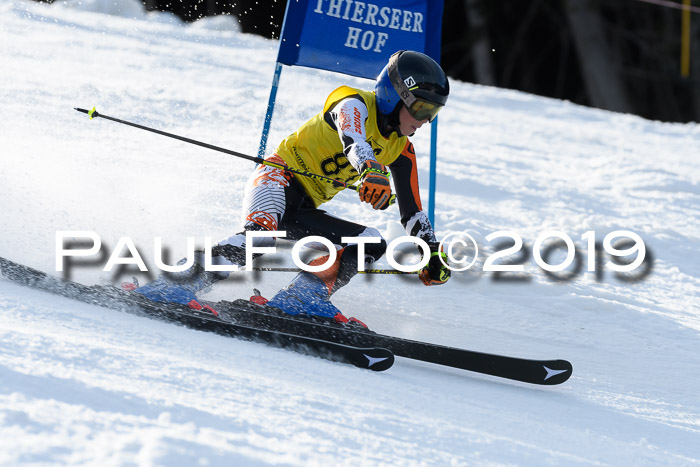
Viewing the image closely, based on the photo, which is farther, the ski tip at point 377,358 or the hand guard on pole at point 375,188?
the hand guard on pole at point 375,188

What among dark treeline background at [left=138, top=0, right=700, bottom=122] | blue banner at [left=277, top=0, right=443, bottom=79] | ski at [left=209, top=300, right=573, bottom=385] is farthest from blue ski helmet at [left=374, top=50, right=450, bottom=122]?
dark treeline background at [left=138, top=0, right=700, bottom=122]

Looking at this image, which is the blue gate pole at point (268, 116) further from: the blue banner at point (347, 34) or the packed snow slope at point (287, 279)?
the packed snow slope at point (287, 279)

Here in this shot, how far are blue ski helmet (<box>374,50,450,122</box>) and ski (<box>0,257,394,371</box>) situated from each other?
3.42 ft

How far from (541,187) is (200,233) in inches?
155

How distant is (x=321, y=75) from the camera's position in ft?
34.6

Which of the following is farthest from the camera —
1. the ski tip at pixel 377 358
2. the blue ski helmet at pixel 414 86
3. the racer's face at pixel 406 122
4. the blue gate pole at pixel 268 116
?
the blue gate pole at pixel 268 116

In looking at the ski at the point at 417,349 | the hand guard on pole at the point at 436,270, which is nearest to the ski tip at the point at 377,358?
the ski at the point at 417,349

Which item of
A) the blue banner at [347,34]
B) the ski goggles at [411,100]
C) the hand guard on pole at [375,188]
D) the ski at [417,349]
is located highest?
the blue banner at [347,34]

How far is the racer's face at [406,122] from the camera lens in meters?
3.63

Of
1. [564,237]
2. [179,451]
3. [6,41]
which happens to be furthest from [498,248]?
[6,41]

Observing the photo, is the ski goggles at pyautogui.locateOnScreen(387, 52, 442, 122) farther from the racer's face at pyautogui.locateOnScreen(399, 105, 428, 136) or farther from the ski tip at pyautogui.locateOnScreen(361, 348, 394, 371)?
the ski tip at pyautogui.locateOnScreen(361, 348, 394, 371)

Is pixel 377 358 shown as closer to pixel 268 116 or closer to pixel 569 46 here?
pixel 268 116

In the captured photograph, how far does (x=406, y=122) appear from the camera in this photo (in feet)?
12.0

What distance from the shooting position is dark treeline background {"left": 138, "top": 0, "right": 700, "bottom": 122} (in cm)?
1828
